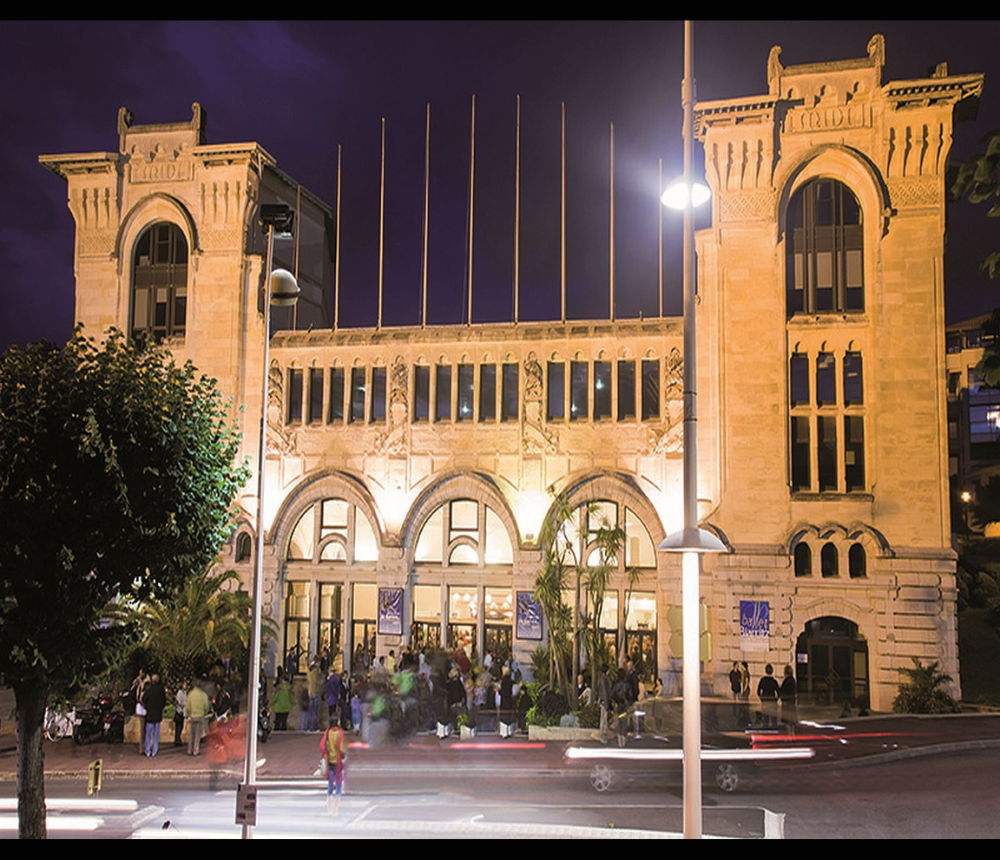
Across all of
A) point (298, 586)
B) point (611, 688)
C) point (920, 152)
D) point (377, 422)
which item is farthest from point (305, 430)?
point (920, 152)

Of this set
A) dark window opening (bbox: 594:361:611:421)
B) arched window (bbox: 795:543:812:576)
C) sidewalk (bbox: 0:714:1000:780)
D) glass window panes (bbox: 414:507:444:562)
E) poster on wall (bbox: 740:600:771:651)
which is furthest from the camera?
glass window panes (bbox: 414:507:444:562)

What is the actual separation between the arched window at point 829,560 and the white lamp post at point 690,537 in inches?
722

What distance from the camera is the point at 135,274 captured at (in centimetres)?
3431

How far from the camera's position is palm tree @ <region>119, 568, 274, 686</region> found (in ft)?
82.2

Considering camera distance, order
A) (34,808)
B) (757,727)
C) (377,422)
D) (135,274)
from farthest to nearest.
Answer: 1. (135,274)
2. (377,422)
3. (757,727)
4. (34,808)

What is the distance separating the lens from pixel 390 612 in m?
30.3

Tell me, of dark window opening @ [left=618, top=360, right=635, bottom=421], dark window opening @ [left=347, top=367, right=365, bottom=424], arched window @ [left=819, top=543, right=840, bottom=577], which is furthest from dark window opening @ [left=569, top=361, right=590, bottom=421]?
arched window @ [left=819, top=543, right=840, bottom=577]

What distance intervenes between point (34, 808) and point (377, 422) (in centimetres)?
1985

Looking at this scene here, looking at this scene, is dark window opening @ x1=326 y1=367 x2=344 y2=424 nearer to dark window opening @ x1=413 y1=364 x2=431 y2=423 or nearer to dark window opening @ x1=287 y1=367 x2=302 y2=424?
dark window opening @ x1=287 y1=367 x2=302 y2=424

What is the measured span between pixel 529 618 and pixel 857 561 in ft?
35.6

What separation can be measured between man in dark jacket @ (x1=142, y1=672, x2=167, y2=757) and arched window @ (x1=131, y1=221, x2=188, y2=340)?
1662 cm

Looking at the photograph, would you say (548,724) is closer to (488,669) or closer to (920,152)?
(488,669)

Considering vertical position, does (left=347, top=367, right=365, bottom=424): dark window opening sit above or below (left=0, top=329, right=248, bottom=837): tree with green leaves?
above

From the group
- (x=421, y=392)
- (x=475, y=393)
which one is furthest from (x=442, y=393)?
(x=475, y=393)
